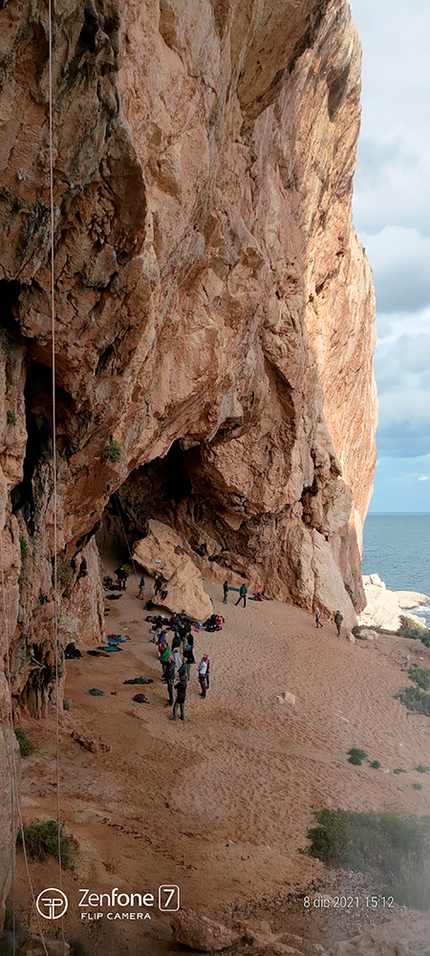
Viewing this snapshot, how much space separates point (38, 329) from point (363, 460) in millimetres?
36662

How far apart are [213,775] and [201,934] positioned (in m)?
5.03

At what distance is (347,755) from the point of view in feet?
43.8

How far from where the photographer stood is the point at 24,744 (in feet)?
33.5

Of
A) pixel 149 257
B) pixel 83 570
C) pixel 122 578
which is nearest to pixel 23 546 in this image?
pixel 149 257

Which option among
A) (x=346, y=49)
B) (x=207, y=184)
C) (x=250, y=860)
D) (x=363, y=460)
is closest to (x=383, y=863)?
(x=250, y=860)

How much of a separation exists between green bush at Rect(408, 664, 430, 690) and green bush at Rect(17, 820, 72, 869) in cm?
1478

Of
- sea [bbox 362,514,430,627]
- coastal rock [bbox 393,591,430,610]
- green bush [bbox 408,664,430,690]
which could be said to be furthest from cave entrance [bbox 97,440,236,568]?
coastal rock [bbox 393,591,430,610]

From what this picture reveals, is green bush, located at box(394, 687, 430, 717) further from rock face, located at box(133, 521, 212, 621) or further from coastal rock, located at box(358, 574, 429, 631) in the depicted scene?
coastal rock, located at box(358, 574, 429, 631)

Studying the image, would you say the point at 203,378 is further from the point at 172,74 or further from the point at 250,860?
the point at 250,860

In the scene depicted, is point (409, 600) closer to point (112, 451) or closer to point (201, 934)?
point (112, 451)

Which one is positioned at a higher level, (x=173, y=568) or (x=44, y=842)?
(x=173, y=568)

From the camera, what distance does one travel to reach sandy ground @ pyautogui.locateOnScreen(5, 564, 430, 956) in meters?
7.49

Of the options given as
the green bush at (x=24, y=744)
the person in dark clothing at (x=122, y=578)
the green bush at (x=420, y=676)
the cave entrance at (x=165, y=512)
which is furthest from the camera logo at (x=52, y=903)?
the cave entrance at (x=165, y=512)

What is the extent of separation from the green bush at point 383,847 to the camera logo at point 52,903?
4240mm
